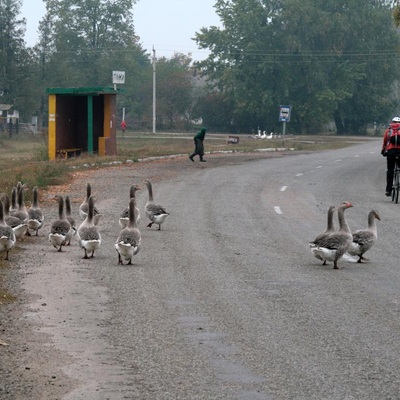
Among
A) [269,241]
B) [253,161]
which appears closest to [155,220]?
[269,241]

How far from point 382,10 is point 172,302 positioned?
329 ft

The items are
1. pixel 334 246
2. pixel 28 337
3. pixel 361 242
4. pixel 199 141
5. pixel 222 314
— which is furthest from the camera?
pixel 199 141

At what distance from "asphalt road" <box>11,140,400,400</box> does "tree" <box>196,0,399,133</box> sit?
270 ft

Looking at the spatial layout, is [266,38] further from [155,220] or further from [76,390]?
[76,390]

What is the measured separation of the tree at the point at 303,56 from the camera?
10244 centimetres

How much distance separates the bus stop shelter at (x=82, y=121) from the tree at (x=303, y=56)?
2150 inches

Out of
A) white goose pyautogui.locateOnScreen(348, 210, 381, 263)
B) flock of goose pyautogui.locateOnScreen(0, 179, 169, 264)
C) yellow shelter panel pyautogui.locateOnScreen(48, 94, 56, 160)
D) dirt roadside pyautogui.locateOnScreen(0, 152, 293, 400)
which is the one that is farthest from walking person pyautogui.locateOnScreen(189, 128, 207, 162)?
white goose pyautogui.locateOnScreen(348, 210, 381, 263)

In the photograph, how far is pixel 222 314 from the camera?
1088 centimetres

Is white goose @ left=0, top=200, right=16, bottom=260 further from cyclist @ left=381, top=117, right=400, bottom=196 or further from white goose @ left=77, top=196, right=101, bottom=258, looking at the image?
cyclist @ left=381, top=117, right=400, bottom=196

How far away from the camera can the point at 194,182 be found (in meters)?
32.6

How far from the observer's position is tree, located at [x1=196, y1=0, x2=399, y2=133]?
102 metres

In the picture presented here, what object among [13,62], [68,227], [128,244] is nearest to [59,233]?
[68,227]

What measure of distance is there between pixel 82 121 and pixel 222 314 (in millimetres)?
38929

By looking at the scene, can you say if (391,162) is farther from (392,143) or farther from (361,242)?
(361,242)
